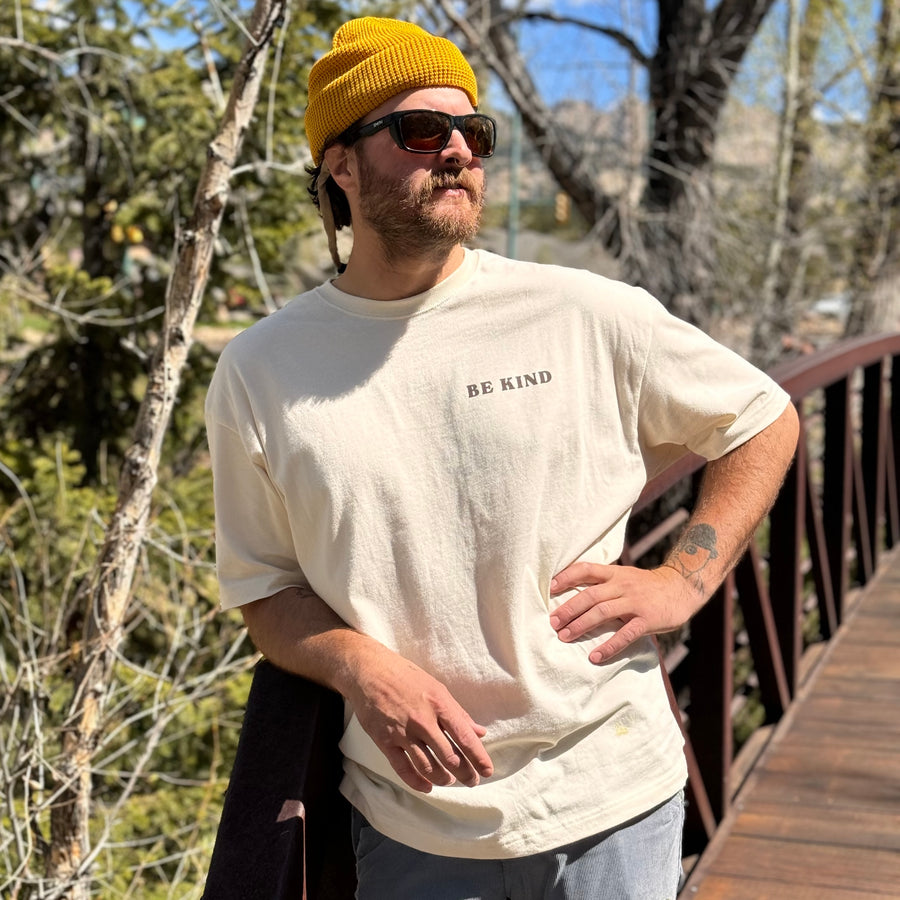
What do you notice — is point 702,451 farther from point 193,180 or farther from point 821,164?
point 821,164

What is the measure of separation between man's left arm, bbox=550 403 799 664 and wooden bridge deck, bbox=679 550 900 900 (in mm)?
1187

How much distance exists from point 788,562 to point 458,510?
2470mm

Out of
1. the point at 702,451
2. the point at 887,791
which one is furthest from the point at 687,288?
the point at 702,451

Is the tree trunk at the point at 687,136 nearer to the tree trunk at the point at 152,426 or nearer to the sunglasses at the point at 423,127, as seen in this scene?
the tree trunk at the point at 152,426

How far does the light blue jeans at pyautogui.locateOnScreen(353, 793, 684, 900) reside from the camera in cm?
155

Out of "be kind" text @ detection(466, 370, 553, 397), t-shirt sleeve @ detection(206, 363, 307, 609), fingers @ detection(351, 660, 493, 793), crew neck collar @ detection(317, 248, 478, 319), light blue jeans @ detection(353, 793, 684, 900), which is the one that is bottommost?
light blue jeans @ detection(353, 793, 684, 900)

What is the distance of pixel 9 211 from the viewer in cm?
554

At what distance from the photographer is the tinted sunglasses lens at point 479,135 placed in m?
1.65

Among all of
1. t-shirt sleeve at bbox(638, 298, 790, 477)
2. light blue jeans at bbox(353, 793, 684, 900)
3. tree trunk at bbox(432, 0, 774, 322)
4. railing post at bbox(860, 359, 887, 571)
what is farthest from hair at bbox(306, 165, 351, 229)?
tree trunk at bbox(432, 0, 774, 322)

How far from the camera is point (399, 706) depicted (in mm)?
1454

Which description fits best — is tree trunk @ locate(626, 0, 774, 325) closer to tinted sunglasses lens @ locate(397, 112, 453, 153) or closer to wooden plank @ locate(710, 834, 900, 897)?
wooden plank @ locate(710, 834, 900, 897)

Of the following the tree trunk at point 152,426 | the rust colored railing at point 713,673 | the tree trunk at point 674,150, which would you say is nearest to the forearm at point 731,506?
the rust colored railing at point 713,673

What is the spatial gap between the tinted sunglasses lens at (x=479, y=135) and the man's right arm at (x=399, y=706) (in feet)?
2.20

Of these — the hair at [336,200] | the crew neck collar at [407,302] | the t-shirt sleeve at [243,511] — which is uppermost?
the hair at [336,200]
